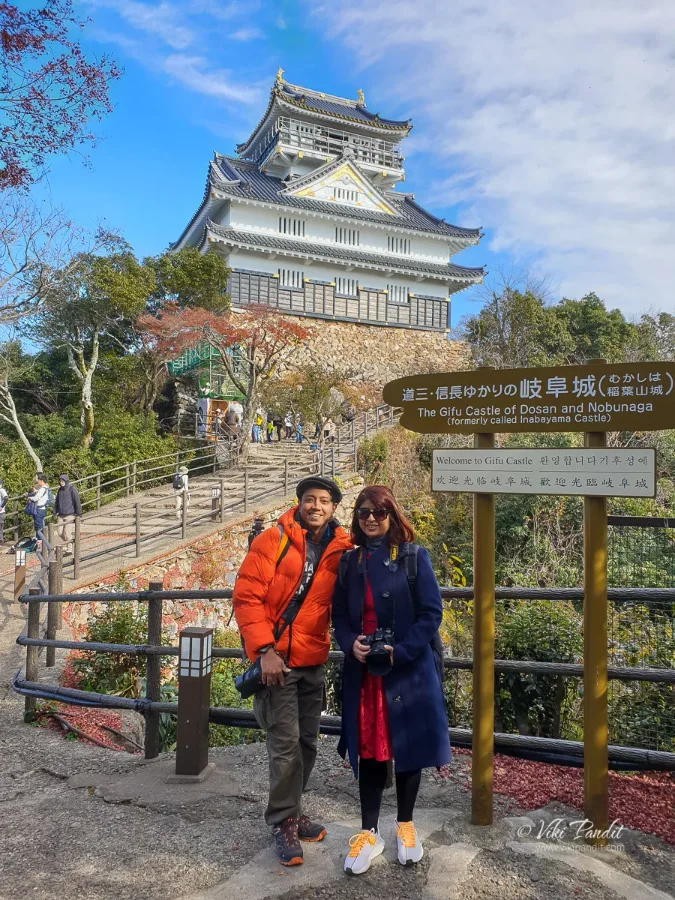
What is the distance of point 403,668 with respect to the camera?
8.27 ft

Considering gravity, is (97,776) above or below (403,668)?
below

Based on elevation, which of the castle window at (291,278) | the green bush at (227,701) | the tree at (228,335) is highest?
the castle window at (291,278)

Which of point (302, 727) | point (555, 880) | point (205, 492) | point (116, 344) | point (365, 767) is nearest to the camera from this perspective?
point (555, 880)

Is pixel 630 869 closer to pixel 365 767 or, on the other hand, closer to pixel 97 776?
pixel 365 767

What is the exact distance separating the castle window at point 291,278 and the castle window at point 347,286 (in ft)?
5.12

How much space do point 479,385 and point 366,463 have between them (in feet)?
43.7

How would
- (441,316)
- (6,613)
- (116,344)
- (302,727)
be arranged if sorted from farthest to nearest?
(441,316) < (116,344) < (6,613) < (302,727)

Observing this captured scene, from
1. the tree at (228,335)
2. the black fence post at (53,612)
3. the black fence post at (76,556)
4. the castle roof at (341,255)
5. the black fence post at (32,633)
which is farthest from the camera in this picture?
the castle roof at (341,255)

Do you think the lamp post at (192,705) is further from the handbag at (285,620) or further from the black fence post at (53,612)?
the black fence post at (53,612)

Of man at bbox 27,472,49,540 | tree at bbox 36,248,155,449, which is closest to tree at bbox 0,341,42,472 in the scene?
tree at bbox 36,248,155,449

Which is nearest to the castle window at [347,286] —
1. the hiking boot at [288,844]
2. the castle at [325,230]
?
the castle at [325,230]

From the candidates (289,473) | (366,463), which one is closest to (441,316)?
(366,463)

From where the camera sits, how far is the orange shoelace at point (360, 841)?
2.47 metres

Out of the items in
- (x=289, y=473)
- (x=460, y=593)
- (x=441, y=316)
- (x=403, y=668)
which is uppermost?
(x=441, y=316)
